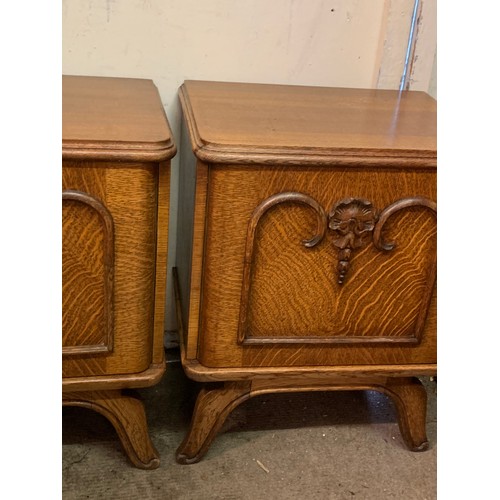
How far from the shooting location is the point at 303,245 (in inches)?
37.9

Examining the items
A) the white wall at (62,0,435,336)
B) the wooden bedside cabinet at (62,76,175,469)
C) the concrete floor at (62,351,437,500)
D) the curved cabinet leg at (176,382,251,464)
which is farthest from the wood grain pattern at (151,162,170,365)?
the white wall at (62,0,435,336)

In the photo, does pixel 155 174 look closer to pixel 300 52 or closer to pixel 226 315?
pixel 226 315

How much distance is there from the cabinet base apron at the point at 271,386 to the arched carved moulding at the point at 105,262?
152mm

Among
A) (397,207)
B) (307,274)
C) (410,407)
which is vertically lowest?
(410,407)

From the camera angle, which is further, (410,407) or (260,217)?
(410,407)

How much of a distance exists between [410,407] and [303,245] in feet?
1.45

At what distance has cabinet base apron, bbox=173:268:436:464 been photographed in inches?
41.9

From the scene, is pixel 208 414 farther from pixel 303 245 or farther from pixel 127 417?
pixel 303 245

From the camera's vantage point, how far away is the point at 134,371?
3.39 ft

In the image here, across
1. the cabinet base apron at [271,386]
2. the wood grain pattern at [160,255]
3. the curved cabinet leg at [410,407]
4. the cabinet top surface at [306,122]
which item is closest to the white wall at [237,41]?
the cabinet top surface at [306,122]

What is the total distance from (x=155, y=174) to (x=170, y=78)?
1.32ft

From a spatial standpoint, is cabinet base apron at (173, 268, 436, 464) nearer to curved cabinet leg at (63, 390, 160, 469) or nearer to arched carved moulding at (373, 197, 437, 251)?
curved cabinet leg at (63, 390, 160, 469)

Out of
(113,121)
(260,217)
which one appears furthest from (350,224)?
(113,121)
